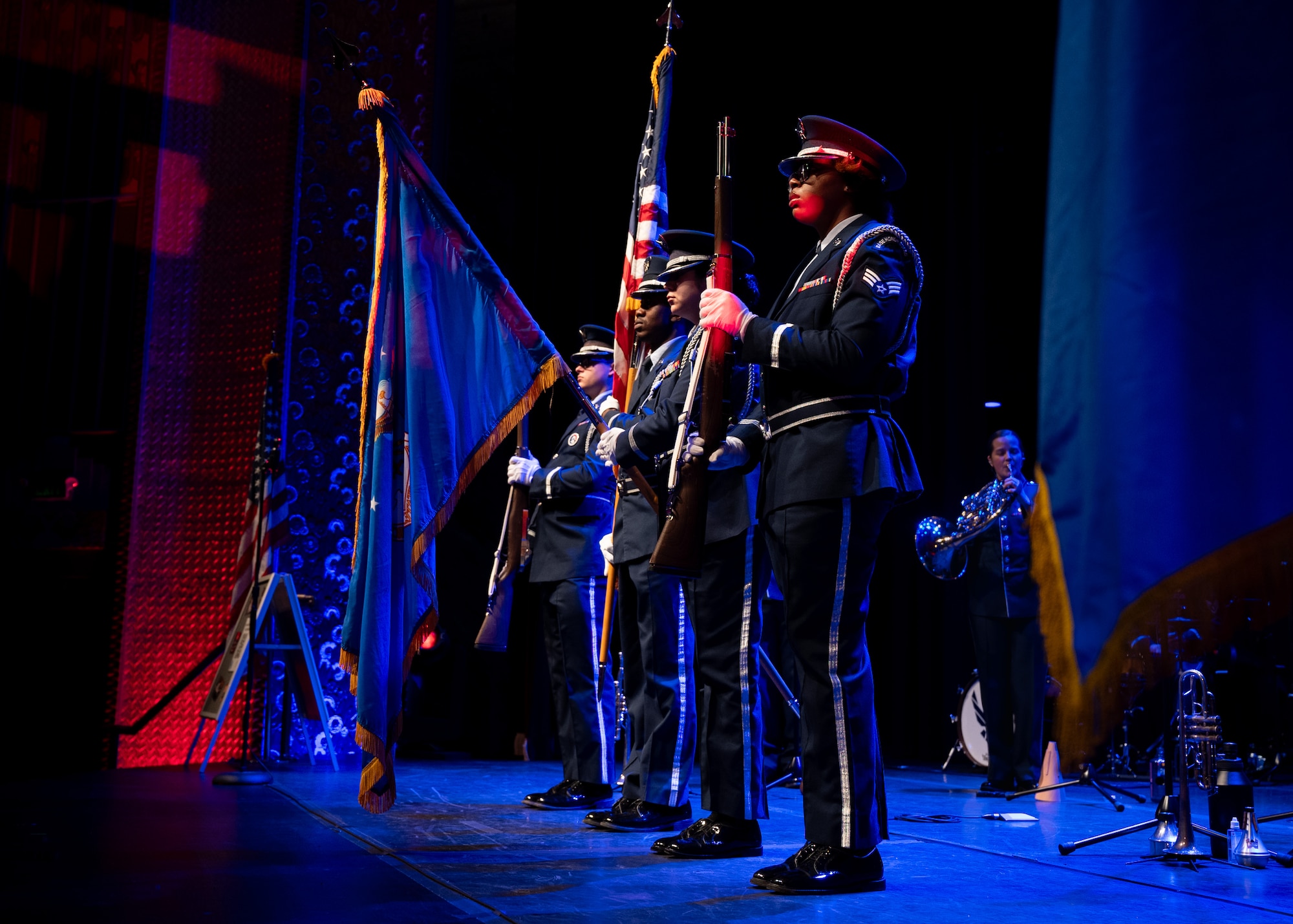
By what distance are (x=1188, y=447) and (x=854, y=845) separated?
202cm

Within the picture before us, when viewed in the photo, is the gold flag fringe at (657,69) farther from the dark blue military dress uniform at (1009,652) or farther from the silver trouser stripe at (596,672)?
the dark blue military dress uniform at (1009,652)

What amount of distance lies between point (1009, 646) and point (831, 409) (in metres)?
3.23

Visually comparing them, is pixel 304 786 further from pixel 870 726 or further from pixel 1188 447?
pixel 1188 447

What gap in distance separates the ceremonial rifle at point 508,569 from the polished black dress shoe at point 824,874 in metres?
2.23

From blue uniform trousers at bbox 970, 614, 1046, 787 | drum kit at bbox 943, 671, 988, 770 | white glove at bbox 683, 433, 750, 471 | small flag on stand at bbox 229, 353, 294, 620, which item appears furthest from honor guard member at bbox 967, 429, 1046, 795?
small flag on stand at bbox 229, 353, 294, 620

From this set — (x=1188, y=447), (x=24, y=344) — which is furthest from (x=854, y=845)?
(x=24, y=344)

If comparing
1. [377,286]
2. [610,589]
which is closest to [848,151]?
[377,286]

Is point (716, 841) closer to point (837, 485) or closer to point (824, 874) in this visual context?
point (824, 874)

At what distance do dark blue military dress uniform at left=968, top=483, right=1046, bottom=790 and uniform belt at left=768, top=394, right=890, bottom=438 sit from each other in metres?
2.82

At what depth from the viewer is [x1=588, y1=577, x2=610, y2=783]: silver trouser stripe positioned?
435 centimetres

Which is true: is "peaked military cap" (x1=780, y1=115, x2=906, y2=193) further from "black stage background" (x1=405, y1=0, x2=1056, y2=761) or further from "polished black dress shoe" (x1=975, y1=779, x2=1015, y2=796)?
"black stage background" (x1=405, y1=0, x2=1056, y2=761)

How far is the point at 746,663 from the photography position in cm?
310

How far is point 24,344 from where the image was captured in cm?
735

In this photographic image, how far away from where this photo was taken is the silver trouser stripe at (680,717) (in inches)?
141
